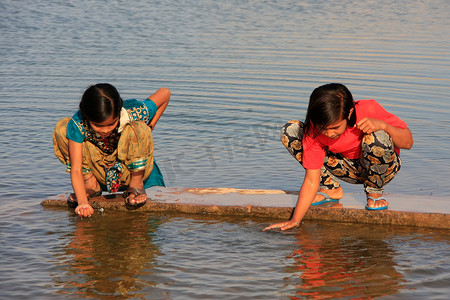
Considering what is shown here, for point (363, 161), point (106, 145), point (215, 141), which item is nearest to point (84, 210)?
point (106, 145)

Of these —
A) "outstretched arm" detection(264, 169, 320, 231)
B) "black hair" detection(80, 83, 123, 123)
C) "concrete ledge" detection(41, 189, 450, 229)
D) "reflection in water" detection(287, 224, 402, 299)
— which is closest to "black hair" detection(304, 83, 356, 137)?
"outstretched arm" detection(264, 169, 320, 231)

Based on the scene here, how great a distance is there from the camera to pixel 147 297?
3.17m

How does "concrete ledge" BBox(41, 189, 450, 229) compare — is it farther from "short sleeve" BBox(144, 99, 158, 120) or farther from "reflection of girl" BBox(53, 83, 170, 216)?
"short sleeve" BBox(144, 99, 158, 120)

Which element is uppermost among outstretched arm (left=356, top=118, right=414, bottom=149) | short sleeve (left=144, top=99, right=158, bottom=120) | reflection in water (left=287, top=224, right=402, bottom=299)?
short sleeve (left=144, top=99, right=158, bottom=120)

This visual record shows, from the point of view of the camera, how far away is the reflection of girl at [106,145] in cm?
382

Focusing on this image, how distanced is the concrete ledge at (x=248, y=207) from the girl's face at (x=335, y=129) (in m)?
0.78

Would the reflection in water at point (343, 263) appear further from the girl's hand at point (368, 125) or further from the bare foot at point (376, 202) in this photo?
the girl's hand at point (368, 125)

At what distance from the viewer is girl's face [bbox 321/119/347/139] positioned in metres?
3.51

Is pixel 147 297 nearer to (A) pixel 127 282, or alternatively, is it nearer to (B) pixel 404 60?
(A) pixel 127 282

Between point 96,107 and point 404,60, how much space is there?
8.27 meters

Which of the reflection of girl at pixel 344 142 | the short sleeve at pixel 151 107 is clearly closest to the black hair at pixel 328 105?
the reflection of girl at pixel 344 142

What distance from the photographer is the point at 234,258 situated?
3641 millimetres

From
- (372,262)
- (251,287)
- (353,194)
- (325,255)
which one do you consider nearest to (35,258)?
(251,287)

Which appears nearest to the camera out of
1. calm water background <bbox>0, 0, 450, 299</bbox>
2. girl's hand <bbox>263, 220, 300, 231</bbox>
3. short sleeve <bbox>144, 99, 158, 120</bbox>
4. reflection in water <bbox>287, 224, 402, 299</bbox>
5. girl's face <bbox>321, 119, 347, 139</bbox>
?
reflection in water <bbox>287, 224, 402, 299</bbox>
